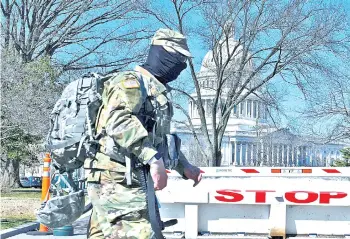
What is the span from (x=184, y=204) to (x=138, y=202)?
456 cm

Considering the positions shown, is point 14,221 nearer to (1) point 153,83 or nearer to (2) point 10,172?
(1) point 153,83

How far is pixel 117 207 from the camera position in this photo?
3.20 m

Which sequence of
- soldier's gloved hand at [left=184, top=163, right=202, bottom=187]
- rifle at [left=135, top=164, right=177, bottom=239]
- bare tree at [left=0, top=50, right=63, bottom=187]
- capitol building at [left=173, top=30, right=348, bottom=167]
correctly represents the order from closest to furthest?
rifle at [left=135, top=164, right=177, bottom=239] → soldier's gloved hand at [left=184, top=163, right=202, bottom=187] → bare tree at [left=0, top=50, right=63, bottom=187] → capitol building at [left=173, top=30, right=348, bottom=167]

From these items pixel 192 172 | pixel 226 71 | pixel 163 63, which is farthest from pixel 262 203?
pixel 226 71

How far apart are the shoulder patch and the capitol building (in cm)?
81

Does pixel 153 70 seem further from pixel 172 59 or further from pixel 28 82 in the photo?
pixel 28 82

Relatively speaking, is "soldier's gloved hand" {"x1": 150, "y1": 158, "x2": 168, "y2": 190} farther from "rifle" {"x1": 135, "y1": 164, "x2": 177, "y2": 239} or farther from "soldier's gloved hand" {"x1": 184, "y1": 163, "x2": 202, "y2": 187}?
"soldier's gloved hand" {"x1": 184, "y1": 163, "x2": 202, "y2": 187}

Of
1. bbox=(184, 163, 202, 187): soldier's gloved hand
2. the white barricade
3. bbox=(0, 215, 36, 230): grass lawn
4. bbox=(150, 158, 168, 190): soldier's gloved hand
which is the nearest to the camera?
bbox=(150, 158, 168, 190): soldier's gloved hand

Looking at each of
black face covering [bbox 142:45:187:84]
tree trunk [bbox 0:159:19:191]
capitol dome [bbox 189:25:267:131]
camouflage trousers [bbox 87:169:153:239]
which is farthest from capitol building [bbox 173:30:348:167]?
tree trunk [bbox 0:159:19:191]

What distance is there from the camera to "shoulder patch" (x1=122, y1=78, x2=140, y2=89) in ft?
10.4

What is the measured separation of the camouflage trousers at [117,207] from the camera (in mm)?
3168

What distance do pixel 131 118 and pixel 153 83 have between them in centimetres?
34

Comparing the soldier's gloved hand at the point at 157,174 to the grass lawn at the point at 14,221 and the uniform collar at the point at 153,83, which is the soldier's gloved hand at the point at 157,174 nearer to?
the uniform collar at the point at 153,83

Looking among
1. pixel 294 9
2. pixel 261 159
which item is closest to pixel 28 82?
pixel 294 9
